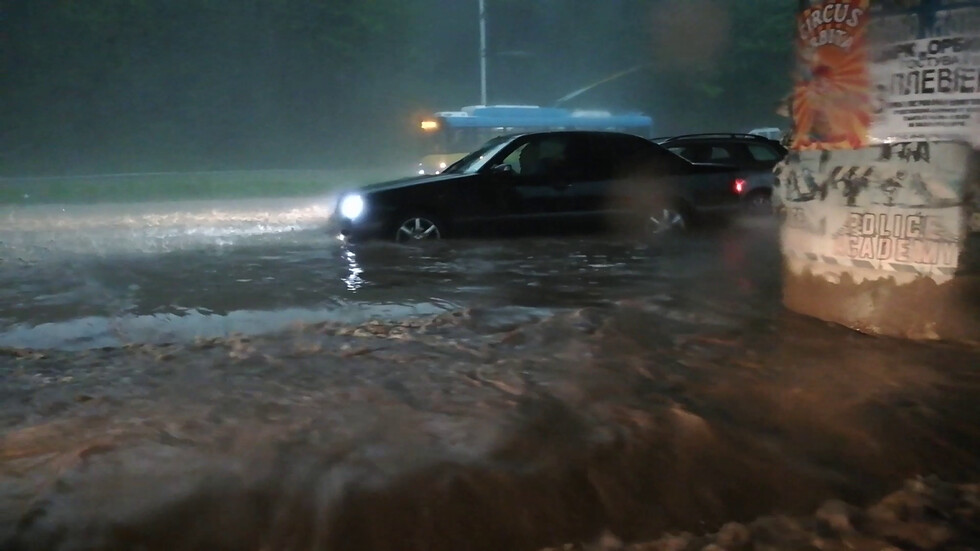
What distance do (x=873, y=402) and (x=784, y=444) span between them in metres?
0.74

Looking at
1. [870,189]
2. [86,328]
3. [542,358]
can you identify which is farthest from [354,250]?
[870,189]

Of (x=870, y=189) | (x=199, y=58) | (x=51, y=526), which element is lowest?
(x=51, y=526)

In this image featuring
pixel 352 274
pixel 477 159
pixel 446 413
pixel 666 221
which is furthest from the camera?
pixel 666 221

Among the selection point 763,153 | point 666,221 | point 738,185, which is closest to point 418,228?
point 666,221

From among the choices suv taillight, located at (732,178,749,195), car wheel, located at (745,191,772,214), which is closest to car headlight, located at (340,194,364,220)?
suv taillight, located at (732,178,749,195)

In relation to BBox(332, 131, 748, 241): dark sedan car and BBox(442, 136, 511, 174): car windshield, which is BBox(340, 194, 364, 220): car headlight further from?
BBox(442, 136, 511, 174): car windshield

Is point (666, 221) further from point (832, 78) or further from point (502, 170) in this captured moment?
point (832, 78)

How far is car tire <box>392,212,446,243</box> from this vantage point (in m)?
Result: 9.44

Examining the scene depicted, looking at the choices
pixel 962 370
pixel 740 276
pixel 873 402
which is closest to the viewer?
pixel 873 402

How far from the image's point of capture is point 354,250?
9.42 metres

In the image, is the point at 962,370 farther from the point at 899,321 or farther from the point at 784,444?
the point at 784,444

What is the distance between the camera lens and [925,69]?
470 cm

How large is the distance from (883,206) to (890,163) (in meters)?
0.24

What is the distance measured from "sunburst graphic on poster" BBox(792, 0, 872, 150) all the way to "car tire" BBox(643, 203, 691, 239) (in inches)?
189
